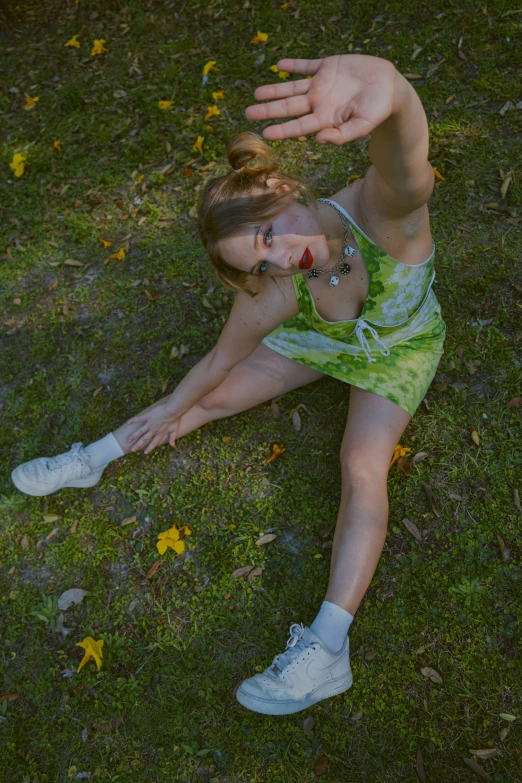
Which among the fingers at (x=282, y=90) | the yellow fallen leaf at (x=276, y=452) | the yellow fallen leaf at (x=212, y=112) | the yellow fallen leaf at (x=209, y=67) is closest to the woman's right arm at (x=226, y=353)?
the yellow fallen leaf at (x=276, y=452)

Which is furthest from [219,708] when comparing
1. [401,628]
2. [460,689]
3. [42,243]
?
[42,243]

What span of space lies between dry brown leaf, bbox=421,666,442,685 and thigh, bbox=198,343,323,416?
1653 mm

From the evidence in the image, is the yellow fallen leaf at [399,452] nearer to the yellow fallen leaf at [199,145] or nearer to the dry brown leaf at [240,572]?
the dry brown leaf at [240,572]

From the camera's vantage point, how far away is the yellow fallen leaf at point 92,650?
123 inches

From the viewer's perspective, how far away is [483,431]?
131 inches

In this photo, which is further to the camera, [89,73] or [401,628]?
[89,73]

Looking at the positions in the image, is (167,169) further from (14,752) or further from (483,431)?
(14,752)

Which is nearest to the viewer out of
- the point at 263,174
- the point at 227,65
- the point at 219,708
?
the point at 263,174

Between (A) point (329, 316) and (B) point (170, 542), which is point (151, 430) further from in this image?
Result: (A) point (329, 316)

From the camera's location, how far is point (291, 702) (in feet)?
9.05

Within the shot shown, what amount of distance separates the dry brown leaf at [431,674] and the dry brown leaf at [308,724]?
60 cm

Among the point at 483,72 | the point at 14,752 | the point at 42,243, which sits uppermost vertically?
the point at 483,72

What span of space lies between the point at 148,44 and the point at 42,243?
7.17 feet

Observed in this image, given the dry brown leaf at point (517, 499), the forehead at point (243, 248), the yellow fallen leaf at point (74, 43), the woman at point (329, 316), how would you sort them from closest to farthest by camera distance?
the woman at point (329, 316) < the forehead at point (243, 248) < the dry brown leaf at point (517, 499) < the yellow fallen leaf at point (74, 43)
